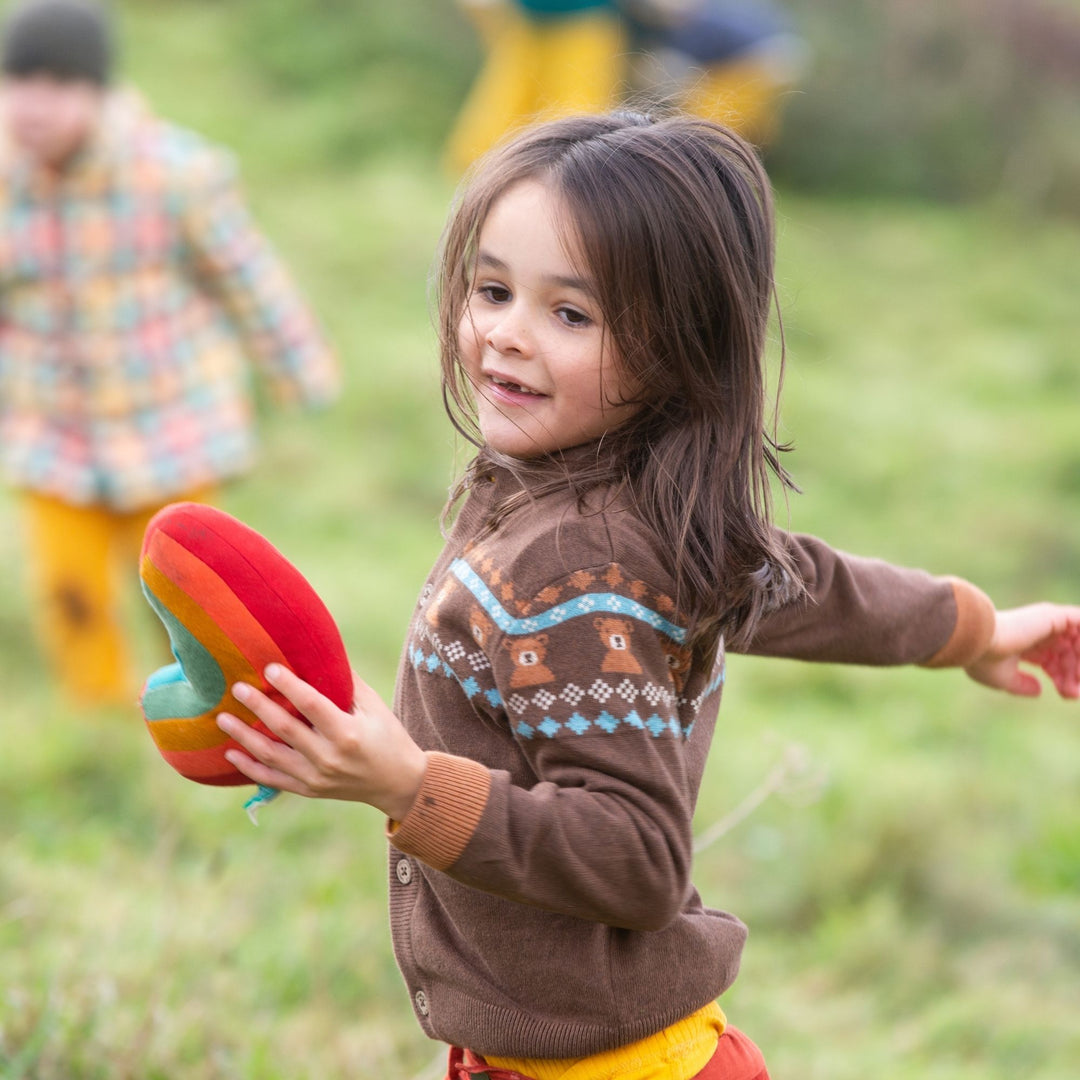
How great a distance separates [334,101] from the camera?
31.6 ft

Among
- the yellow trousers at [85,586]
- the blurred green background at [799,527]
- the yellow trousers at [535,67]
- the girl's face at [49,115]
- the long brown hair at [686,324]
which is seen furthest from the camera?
the yellow trousers at [535,67]

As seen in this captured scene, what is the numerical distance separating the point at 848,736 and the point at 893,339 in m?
4.15

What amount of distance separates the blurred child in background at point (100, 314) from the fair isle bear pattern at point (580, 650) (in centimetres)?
262

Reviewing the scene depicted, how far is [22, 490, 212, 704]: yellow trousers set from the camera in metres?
3.93

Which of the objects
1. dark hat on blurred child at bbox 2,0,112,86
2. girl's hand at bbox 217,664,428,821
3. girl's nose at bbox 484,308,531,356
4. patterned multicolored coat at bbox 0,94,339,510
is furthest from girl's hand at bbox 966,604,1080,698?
dark hat on blurred child at bbox 2,0,112,86

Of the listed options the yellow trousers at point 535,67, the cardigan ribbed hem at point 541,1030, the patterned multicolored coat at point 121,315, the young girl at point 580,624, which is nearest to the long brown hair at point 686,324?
the young girl at point 580,624

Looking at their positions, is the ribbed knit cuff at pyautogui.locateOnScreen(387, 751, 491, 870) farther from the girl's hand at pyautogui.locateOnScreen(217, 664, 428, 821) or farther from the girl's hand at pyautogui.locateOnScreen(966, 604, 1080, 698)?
the girl's hand at pyautogui.locateOnScreen(966, 604, 1080, 698)

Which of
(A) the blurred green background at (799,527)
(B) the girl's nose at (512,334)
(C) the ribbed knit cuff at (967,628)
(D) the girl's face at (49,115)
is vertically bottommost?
(A) the blurred green background at (799,527)

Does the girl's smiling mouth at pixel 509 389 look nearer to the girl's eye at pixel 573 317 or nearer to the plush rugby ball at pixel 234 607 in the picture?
the girl's eye at pixel 573 317

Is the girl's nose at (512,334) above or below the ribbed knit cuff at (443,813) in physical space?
above

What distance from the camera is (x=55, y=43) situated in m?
3.71

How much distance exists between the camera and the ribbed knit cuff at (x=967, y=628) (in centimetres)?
187

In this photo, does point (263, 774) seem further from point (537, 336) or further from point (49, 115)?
point (49, 115)

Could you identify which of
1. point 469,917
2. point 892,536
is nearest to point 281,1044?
point 469,917
